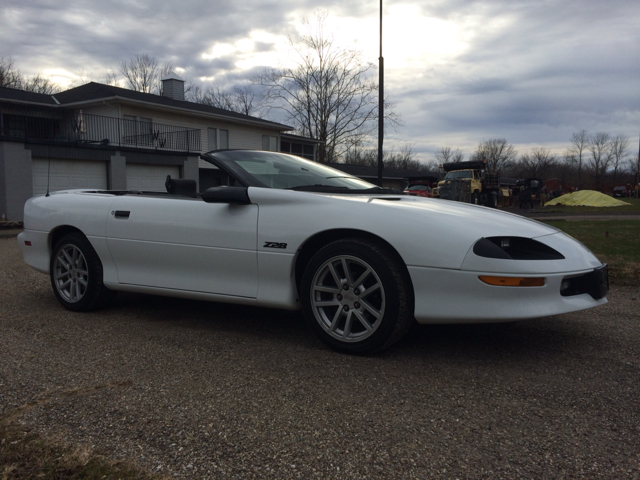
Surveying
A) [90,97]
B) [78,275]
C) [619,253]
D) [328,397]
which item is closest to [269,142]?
[90,97]

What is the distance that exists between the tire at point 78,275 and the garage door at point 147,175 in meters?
18.0

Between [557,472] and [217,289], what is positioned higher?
[217,289]

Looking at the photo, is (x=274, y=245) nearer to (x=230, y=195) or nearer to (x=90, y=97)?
(x=230, y=195)

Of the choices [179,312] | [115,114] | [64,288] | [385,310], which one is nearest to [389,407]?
[385,310]

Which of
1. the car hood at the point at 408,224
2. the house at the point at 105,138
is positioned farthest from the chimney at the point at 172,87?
the car hood at the point at 408,224

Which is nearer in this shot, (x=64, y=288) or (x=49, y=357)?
(x=49, y=357)

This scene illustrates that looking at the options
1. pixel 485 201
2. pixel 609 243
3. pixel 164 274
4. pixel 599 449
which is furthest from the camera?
pixel 485 201

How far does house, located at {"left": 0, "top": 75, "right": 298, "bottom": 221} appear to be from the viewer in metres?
18.2

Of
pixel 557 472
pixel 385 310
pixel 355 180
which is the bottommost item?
pixel 557 472

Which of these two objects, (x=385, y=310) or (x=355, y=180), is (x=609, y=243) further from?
(x=385, y=310)

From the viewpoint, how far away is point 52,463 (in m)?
2.00

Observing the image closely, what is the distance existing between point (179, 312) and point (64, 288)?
1.04 m

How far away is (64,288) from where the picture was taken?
4586 mm

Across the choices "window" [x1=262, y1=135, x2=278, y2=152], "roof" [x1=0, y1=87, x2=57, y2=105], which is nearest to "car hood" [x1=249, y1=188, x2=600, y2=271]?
"roof" [x1=0, y1=87, x2=57, y2=105]
